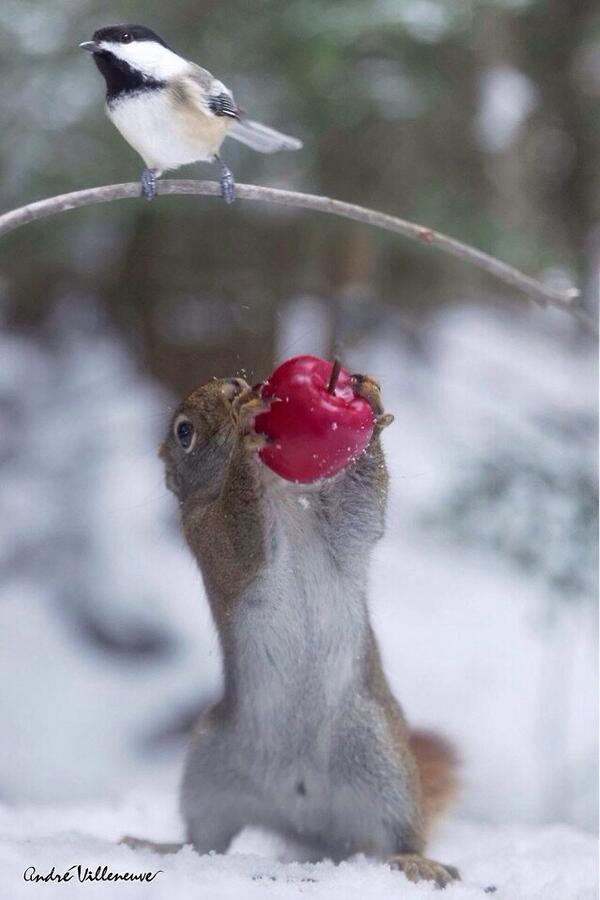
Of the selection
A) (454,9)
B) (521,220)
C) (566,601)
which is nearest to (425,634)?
(566,601)

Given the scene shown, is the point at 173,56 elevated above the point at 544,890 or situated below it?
above

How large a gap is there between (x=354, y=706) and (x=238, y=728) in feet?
0.26

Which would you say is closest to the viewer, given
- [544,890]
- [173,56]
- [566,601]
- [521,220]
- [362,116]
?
[173,56]

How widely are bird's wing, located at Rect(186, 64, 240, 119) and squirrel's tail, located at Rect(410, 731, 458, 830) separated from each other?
1.68 feet

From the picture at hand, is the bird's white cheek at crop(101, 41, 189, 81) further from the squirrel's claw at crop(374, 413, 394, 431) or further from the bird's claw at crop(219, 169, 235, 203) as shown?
the squirrel's claw at crop(374, 413, 394, 431)

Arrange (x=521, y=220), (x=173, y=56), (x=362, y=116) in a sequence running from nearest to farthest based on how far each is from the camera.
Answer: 1. (x=173, y=56)
2. (x=362, y=116)
3. (x=521, y=220)

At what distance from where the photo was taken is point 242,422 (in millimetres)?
648

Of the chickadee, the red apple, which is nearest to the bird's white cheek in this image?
the chickadee

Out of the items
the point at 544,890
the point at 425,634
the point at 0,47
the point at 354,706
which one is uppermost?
the point at 0,47

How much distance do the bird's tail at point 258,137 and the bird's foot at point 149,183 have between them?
0.06 metres

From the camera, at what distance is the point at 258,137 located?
0.67m

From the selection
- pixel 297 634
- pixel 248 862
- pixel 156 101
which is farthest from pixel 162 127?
pixel 248 862

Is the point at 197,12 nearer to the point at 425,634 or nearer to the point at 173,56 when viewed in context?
the point at 173,56

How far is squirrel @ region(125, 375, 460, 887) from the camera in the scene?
2.28 ft
